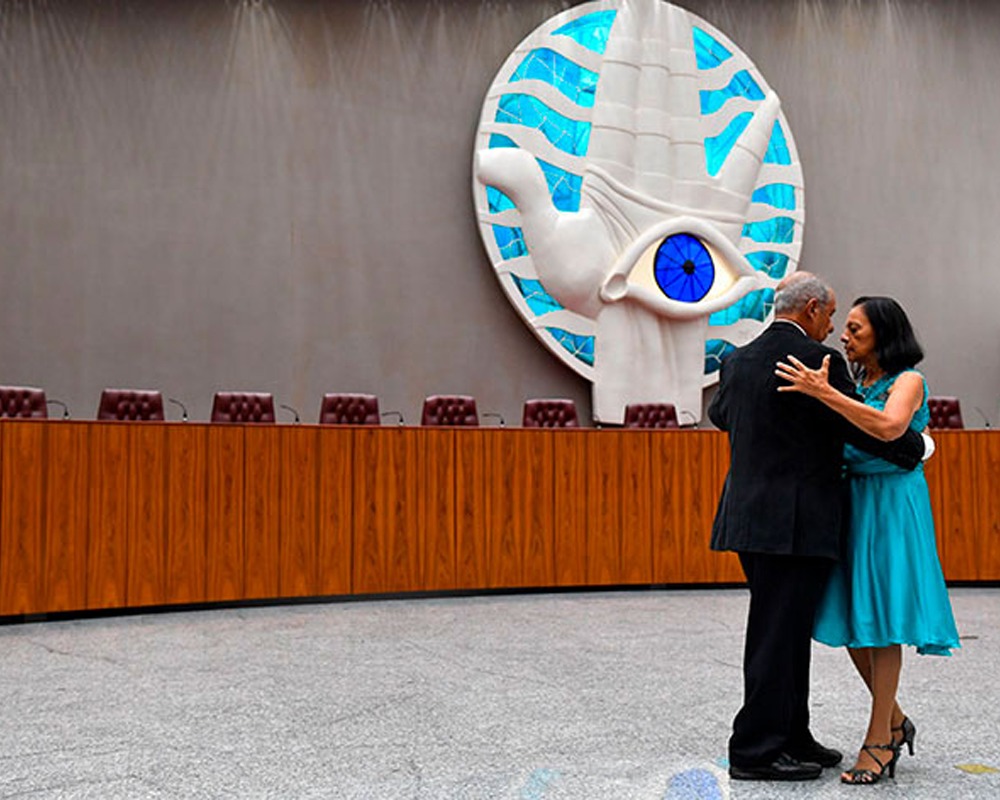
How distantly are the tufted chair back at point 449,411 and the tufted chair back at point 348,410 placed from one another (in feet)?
1.22

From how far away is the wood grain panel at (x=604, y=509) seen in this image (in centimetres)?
682

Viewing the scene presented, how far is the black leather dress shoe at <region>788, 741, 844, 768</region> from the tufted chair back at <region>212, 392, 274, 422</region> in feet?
16.3

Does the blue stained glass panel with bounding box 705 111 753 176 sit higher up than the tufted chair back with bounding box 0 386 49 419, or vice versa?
the blue stained glass panel with bounding box 705 111 753 176

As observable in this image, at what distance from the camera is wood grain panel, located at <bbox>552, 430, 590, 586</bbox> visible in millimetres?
6754

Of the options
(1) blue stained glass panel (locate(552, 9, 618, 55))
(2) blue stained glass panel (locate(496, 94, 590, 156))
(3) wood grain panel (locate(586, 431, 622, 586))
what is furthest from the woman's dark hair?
(1) blue stained glass panel (locate(552, 9, 618, 55))

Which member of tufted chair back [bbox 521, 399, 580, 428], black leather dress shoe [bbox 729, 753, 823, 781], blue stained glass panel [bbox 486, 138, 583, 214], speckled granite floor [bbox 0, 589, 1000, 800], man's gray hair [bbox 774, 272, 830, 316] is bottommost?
speckled granite floor [bbox 0, 589, 1000, 800]

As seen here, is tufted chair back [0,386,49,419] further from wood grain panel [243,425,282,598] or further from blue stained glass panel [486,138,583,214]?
blue stained glass panel [486,138,583,214]

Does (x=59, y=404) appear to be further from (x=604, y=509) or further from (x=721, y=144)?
(x=721, y=144)

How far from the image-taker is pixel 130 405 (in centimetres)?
670

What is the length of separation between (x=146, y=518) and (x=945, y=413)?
5.73 metres

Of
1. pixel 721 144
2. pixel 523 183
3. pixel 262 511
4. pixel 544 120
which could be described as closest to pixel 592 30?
pixel 544 120

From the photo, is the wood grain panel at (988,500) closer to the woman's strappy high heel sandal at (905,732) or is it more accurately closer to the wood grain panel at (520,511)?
the wood grain panel at (520,511)

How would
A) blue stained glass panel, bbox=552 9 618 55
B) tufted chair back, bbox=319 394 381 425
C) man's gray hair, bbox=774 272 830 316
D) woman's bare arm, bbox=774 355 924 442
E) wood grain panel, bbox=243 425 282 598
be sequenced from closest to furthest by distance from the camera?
1. woman's bare arm, bbox=774 355 924 442
2. man's gray hair, bbox=774 272 830 316
3. wood grain panel, bbox=243 425 282 598
4. tufted chair back, bbox=319 394 381 425
5. blue stained glass panel, bbox=552 9 618 55

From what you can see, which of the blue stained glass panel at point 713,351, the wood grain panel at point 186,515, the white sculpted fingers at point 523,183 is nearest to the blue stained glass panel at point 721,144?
the blue stained glass panel at point 713,351
